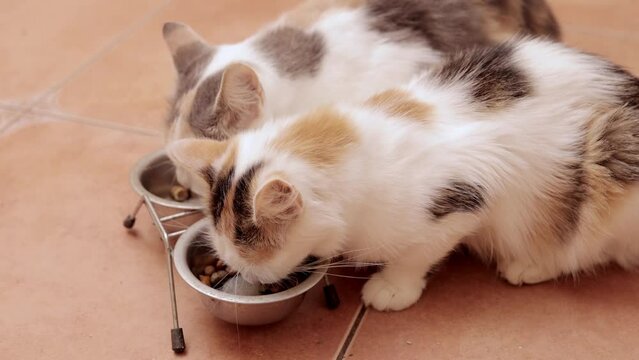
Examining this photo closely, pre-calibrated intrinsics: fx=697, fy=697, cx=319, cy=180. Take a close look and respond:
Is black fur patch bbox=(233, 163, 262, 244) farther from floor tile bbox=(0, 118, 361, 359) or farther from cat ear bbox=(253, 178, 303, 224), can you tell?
floor tile bbox=(0, 118, 361, 359)

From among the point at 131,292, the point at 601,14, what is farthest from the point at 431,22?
the point at 601,14

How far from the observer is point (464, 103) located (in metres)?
1.33

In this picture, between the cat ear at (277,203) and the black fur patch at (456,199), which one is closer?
the cat ear at (277,203)

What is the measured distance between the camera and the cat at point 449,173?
1.18 meters

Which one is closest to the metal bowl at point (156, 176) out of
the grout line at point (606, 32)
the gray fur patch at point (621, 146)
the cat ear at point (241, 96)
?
the cat ear at point (241, 96)

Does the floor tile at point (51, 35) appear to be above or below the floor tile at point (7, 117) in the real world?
above

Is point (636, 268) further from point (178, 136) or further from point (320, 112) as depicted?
point (178, 136)

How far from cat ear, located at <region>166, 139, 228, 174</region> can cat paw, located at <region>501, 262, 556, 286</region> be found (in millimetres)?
634

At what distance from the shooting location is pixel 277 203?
1092mm

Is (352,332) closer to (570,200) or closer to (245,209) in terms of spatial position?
(245,209)

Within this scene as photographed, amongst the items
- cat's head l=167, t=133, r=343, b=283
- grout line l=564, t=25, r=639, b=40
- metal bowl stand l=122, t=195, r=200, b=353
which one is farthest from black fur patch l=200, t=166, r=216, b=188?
grout line l=564, t=25, r=639, b=40

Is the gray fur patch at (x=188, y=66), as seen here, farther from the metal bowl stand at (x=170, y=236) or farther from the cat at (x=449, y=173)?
the cat at (x=449, y=173)

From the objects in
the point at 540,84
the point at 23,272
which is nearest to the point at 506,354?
the point at 540,84

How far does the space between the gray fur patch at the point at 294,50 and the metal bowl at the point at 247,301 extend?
1.57 ft
